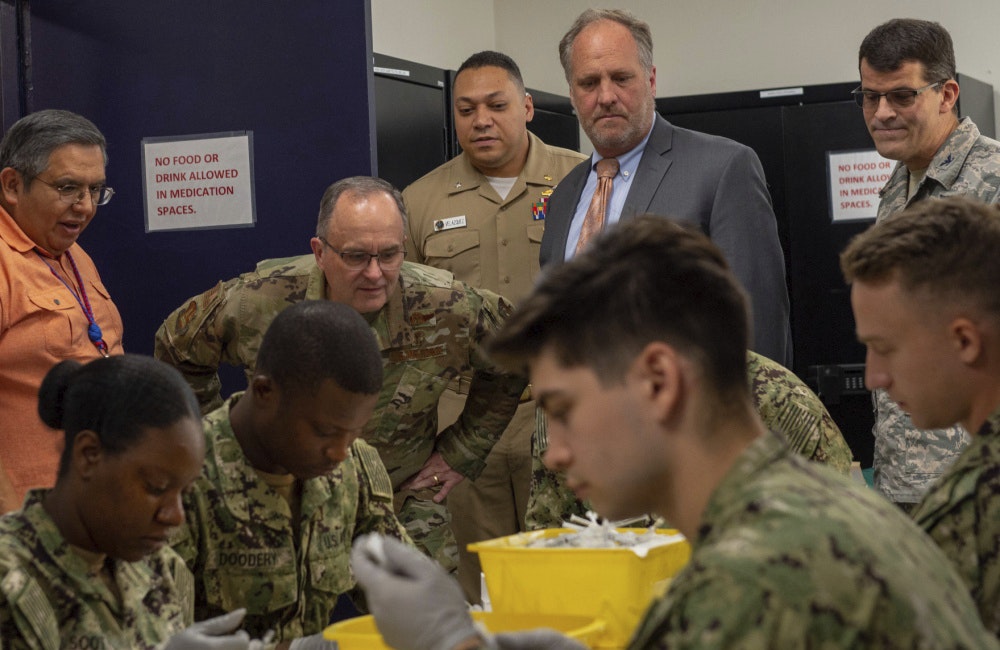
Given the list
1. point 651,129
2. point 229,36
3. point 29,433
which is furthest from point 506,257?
point 29,433

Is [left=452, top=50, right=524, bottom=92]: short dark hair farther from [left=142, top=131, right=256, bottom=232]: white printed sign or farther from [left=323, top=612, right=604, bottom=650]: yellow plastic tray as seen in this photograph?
[left=323, top=612, right=604, bottom=650]: yellow plastic tray

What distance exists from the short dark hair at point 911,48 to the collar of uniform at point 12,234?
205cm

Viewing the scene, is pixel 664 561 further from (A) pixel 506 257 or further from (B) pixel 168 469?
(A) pixel 506 257

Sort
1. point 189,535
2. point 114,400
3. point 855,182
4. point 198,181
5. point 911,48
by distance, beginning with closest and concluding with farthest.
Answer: point 114,400, point 189,535, point 911,48, point 198,181, point 855,182

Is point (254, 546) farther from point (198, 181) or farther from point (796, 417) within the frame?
point (198, 181)

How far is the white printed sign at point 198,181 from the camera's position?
3.54 m

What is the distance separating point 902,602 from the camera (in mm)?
975

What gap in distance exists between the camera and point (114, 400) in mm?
1758

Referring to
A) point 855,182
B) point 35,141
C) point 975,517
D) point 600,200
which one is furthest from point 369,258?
point 855,182

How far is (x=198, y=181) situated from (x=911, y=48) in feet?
6.45

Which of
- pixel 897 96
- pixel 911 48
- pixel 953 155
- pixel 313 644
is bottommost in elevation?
pixel 313 644

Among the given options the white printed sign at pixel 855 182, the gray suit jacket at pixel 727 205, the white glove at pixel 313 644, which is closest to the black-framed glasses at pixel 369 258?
the gray suit jacket at pixel 727 205

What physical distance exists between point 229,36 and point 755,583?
292 centimetres

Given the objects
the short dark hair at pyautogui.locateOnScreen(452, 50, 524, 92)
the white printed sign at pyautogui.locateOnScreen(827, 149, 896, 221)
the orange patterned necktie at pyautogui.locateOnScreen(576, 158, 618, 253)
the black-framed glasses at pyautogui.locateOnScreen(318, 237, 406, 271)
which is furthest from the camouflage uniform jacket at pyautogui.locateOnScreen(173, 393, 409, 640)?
the white printed sign at pyautogui.locateOnScreen(827, 149, 896, 221)
